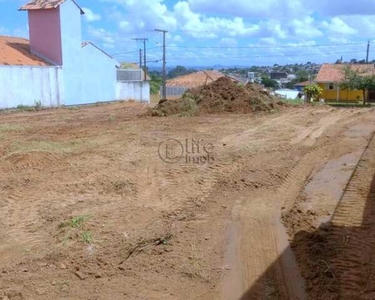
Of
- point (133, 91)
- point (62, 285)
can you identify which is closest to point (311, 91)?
point (133, 91)

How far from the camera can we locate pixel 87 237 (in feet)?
17.1


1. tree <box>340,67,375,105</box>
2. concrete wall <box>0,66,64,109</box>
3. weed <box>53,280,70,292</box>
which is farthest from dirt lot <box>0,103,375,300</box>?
tree <box>340,67,375,105</box>

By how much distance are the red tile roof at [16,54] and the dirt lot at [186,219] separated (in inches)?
544

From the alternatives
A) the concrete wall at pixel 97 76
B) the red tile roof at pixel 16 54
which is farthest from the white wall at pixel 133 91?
the red tile roof at pixel 16 54

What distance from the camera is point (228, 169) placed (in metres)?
8.69

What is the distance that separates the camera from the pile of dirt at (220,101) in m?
Answer: 19.2

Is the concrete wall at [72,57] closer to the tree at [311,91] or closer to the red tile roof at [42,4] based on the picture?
the red tile roof at [42,4]

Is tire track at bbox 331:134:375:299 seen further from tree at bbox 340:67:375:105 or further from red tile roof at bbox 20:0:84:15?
tree at bbox 340:67:375:105

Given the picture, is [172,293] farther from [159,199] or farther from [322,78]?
[322,78]

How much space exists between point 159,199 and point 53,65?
21.5m

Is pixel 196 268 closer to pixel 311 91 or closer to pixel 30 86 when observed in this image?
pixel 30 86

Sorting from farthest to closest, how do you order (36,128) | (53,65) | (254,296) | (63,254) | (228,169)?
1. (53,65)
2. (36,128)
3. (228,169)
4. (63,254)
5. (254,296)

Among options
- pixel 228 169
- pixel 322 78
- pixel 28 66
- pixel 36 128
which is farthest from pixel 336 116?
pixel 322 78

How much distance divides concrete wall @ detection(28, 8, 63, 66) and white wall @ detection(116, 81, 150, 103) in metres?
6.89
